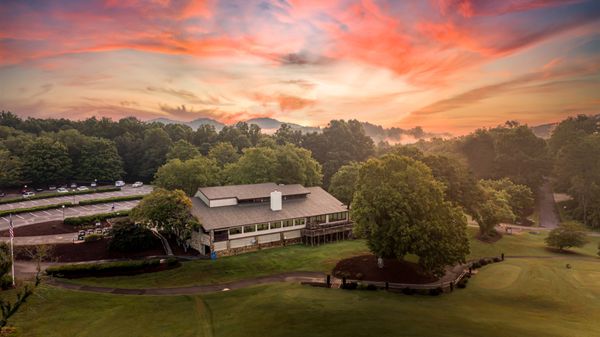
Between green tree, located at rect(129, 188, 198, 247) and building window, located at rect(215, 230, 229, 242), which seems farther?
building window, located at rect(215, 230, 229, 242)

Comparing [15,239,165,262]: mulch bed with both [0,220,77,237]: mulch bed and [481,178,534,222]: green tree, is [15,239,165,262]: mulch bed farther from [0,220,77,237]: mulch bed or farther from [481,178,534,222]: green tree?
[481,178,534,222]: green tree

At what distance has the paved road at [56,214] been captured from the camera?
6500cm

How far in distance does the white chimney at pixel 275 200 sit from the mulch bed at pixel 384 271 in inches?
626

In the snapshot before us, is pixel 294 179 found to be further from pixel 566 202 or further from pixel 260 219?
pixel 566 202

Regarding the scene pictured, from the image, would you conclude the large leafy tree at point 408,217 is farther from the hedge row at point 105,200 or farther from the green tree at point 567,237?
the hedge row at point 105,200

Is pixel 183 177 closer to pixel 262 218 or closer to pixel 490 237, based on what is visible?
pixel 262 218

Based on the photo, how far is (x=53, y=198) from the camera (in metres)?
87.8

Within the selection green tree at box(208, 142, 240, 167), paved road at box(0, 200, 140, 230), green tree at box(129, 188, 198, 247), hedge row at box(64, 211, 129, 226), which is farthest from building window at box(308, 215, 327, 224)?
green tree at box(208, 142, 240, 167)

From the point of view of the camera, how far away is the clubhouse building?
53.8 m

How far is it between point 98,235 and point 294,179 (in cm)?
3994

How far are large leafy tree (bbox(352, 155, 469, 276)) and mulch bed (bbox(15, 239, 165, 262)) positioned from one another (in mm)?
30130

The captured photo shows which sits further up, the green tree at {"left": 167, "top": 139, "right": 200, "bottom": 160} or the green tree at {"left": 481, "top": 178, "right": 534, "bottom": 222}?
the green tree at {"left": 167, "top": 139, "right": 200, "bottom": 160}

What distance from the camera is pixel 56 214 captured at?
71062 mm

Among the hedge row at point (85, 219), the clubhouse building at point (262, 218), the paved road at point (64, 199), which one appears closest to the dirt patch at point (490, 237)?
the clubhouse building at point (262, 218)
